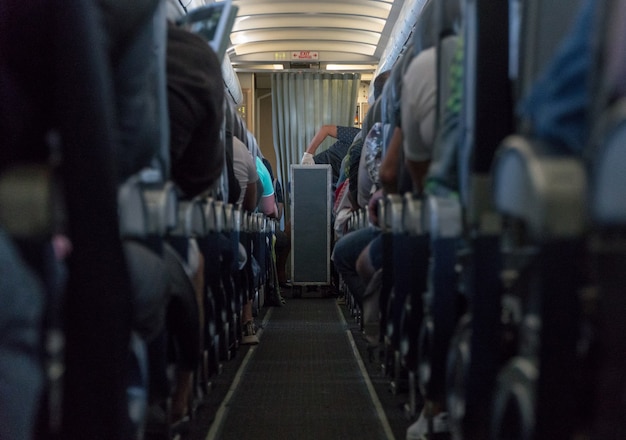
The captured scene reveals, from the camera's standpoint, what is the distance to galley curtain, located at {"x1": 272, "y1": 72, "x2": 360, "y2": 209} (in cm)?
1106

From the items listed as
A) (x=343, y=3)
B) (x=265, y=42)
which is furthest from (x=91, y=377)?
(x=265, y=42)

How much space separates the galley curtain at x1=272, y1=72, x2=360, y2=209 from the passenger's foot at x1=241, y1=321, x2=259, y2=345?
21.6 ft

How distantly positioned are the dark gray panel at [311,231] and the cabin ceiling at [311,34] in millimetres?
2039

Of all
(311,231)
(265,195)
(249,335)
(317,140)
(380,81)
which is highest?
(380,81)

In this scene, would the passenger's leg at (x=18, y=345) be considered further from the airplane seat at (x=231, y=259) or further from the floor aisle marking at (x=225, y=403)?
the airplane seat at (x=231, y=259)

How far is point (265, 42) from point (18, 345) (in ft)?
30.5

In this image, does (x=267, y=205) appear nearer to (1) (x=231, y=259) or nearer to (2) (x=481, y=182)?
(1) (x=231, y=259)

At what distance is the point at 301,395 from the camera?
3006mm

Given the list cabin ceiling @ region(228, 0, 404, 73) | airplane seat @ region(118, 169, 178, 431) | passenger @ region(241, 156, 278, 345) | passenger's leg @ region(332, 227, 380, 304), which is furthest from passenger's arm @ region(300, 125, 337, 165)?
airplane seat @ region(118, 169, 178, 431)

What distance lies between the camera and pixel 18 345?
3.35 ft

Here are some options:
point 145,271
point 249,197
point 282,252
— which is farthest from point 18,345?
point 282,252

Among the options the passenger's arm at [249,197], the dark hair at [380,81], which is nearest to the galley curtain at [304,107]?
the dark hair at [380,81]

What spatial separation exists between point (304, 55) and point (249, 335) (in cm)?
684

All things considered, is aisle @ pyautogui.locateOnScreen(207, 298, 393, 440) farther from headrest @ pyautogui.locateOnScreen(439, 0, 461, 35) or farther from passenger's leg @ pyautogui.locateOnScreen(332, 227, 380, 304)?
headrest @ pyautogui.locateOnScreen(439, 0, 461, 35)
